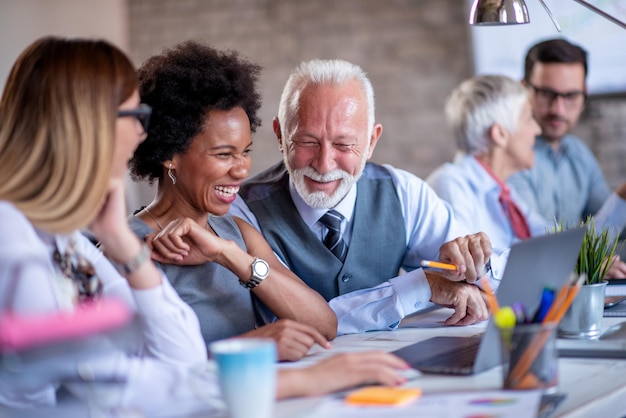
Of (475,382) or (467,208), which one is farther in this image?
(467,208)

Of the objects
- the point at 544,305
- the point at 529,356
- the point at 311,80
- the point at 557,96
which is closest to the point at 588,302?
the point at 544,305

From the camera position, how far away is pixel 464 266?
219 cm

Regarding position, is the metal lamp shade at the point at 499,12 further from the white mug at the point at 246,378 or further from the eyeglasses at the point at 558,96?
the eyeglasses at the point at 558,96

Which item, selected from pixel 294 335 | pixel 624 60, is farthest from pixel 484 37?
pixel 294 335

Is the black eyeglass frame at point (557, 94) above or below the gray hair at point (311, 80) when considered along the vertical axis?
below

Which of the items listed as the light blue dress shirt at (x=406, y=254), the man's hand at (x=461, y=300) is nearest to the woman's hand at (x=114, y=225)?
the light blue dress shirt at (x=406, y=254)

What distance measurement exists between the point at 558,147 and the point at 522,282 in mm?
2710

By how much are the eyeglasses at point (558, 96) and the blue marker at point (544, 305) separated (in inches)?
103

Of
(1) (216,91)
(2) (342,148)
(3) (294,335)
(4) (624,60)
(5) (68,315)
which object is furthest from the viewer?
(4) (624,60)

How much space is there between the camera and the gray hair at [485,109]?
3572mm

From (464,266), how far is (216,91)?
0.72 meters

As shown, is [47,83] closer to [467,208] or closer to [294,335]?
[294,335]

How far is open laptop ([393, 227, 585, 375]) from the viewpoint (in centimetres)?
155

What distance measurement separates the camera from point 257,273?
6.84 ft
